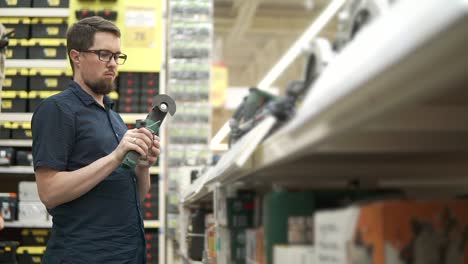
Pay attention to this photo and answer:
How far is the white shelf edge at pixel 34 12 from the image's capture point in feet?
16.2

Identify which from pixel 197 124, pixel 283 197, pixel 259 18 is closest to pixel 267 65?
pixel 259 18

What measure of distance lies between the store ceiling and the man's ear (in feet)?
25.3

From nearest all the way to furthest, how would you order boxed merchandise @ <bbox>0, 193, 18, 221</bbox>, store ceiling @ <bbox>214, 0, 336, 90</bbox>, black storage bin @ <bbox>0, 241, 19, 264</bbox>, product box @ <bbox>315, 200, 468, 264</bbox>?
1. product box @ <bbox>315, 200, 468, 264</bbox>
2. black storage bin @ <bbox>0, 241, 19, 264</bbox>
3. boxed merchandise @ <bbox>0, 193, 18, 221</bbox>
4. store ceiling @ <bbox>214, 0, 336, 90</bbox>

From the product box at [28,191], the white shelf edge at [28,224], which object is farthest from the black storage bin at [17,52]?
the white shelf edge at [28,224]

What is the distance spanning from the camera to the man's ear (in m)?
2.40

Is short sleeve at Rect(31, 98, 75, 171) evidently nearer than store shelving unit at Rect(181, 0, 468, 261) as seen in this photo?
No

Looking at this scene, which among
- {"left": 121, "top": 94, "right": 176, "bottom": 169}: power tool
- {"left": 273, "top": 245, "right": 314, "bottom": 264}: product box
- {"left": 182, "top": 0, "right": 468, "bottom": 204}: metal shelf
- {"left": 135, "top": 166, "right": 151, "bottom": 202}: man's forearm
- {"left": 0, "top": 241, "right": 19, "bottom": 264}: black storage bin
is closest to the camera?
{"left": 182, "top": 0, "right": 468, "bottom": 204}: metal shelf

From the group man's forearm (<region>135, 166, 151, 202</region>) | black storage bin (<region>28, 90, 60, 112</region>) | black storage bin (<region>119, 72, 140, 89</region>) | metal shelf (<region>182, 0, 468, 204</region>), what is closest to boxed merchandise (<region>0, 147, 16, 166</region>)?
black storage bin (<region>28, 90, 60, 112</region>)

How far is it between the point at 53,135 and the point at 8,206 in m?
2.63

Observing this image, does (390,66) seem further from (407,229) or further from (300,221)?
(300,221)

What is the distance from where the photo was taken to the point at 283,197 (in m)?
1.32

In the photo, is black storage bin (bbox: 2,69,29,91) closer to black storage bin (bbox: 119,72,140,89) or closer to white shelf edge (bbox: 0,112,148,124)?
white shelf edge (bbox: 0,112,148,124)

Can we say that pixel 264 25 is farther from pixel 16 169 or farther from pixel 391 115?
pixel 391 115

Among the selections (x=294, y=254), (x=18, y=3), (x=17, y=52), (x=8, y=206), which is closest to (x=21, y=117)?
(x=17, y=52)
